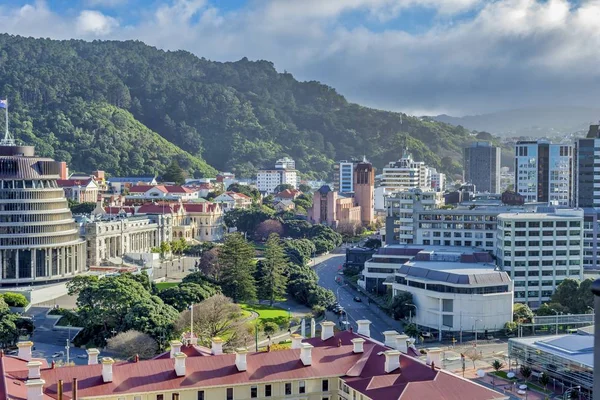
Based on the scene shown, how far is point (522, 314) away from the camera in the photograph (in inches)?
3219

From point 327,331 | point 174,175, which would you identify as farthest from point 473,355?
point 174,175

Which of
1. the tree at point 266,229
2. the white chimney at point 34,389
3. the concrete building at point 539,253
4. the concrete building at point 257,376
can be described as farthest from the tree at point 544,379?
the tree at point 266,229

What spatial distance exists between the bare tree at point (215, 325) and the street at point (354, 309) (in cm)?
1338

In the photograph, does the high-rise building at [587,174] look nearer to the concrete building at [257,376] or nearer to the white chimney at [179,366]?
the concrete building at [257,376]

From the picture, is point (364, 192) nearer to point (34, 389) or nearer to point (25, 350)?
point (25, 350)

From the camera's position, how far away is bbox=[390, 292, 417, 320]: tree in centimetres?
8319

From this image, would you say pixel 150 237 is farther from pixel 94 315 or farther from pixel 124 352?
pixel 124 352

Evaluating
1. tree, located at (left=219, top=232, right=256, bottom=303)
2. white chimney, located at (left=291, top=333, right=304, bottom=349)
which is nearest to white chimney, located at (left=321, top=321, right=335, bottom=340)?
white chimney, located at (left=291, top=333, right=304, bottom=349)

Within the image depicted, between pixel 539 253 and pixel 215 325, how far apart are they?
133 feet

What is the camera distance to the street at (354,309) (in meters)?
80.9

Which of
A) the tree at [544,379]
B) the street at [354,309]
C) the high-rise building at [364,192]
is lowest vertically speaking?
the tree at [544,379]

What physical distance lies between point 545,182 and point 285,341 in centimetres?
10968

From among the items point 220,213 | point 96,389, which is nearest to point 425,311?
point 96,389

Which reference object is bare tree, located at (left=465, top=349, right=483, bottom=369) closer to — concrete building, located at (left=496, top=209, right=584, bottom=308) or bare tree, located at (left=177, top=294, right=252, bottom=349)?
bare tree, located at (left=177, top=294, right=252, bottom=349)
